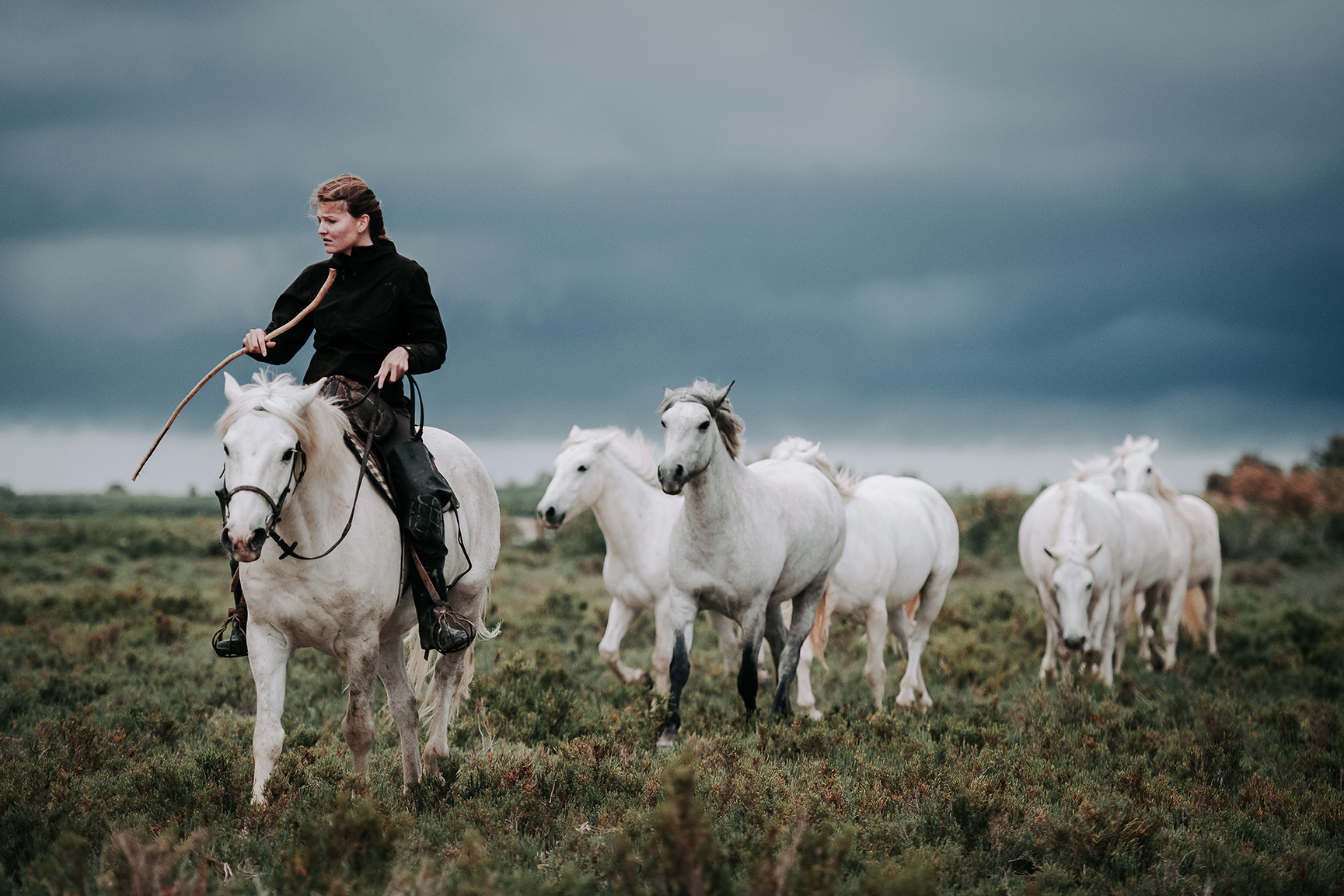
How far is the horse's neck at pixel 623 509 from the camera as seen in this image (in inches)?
353

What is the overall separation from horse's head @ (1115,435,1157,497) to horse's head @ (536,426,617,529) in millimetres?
8945

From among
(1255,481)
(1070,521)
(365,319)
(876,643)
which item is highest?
(1255,481)

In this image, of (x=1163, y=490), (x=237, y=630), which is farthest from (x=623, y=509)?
(x=1163, y=490)

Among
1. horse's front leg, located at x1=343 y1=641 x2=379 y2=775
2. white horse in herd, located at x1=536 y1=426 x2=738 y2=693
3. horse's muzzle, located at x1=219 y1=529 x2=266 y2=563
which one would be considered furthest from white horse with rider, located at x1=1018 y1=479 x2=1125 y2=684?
horse's muzzle, located at x1=219 y1=529 x2=266 y2=563

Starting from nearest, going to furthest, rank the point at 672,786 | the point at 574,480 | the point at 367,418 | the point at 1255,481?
the point at 672,786
the point at 367,418
the point at 574,480
the point at 1255,481

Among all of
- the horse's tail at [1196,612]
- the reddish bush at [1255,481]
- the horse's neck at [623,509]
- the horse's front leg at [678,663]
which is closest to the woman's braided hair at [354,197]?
the horse's front leg at [678,663]

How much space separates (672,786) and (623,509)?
5.81m

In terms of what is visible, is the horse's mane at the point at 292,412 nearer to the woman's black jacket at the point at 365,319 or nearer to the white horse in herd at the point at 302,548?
the white horse in herd at the point at 302,548

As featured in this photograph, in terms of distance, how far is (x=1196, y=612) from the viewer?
576 inches

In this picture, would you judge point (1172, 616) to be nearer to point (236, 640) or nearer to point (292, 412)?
point (236, 640)

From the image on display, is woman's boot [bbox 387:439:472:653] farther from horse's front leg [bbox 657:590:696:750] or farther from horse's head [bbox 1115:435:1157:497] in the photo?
horse's head [bbox 1115:435:1157:497]

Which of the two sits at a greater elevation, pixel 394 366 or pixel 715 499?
pixel 394 366

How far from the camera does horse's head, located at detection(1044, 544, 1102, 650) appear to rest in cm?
971

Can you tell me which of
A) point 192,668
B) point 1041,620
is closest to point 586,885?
point 192,668
